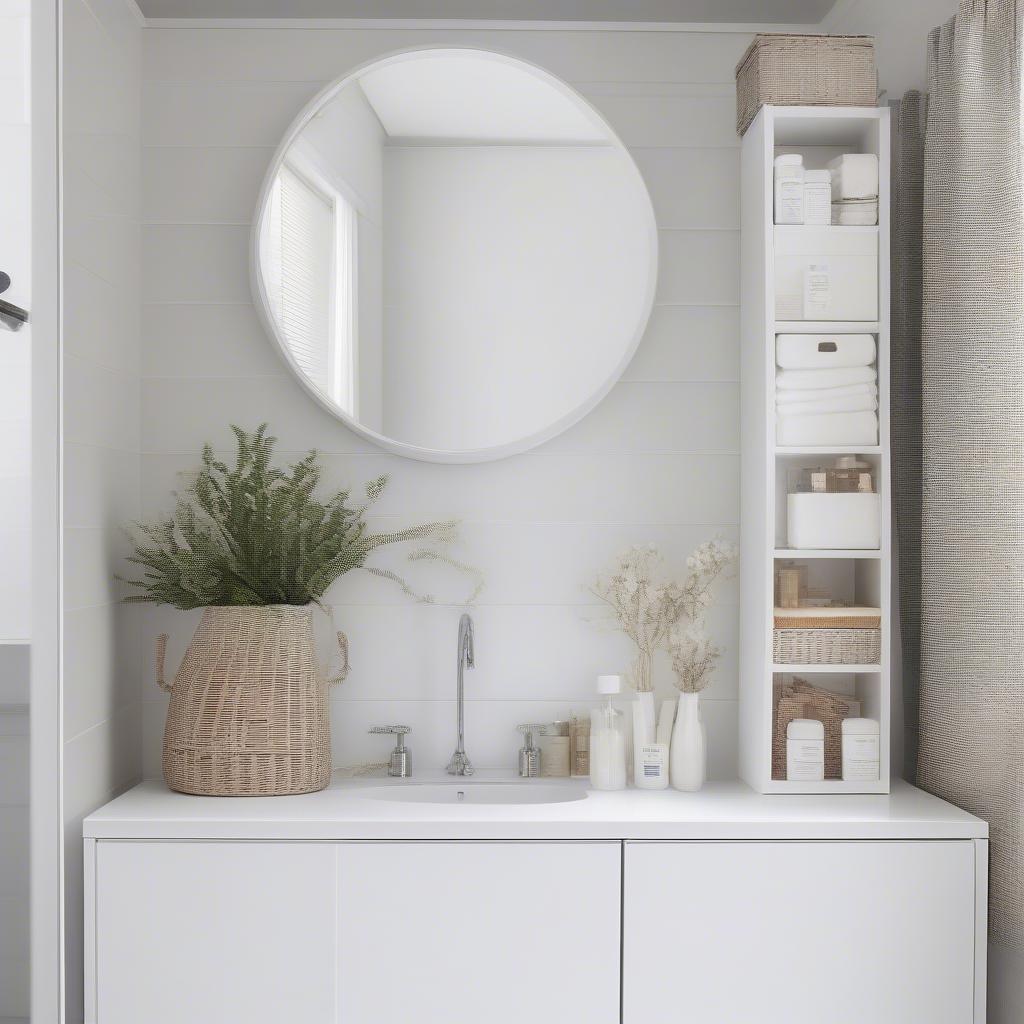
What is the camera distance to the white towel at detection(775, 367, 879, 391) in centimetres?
197

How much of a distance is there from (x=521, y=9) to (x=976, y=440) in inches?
48.6

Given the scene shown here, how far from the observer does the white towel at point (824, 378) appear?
197 cm

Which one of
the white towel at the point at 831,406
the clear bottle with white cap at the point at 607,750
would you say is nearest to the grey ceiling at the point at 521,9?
the white towel at the point at 831,406

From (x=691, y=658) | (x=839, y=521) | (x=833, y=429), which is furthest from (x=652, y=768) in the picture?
(x=833, y=429)

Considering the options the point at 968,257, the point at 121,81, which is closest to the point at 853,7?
the point at 968,257

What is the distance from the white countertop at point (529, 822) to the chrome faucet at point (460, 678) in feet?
0.82

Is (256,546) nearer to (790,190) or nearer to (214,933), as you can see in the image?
(214,933)

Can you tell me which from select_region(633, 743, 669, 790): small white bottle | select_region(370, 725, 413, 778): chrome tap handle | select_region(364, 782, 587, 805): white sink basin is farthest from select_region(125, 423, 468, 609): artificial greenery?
select_region(633, 743, 669, 790): small white bottle

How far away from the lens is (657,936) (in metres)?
1.78

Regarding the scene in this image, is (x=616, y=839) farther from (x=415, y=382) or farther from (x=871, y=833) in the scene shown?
(x=415, y=382)

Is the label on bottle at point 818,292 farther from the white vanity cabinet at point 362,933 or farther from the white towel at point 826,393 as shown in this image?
the white vanity cabinet at point 362,933

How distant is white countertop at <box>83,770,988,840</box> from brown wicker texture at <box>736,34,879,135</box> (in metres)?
1.29

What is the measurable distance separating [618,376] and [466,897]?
1028 millimetres

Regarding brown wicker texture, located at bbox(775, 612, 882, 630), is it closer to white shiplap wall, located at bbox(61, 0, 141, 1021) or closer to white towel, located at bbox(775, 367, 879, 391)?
white towel, located at bbox(775, 367, 879, 391)
